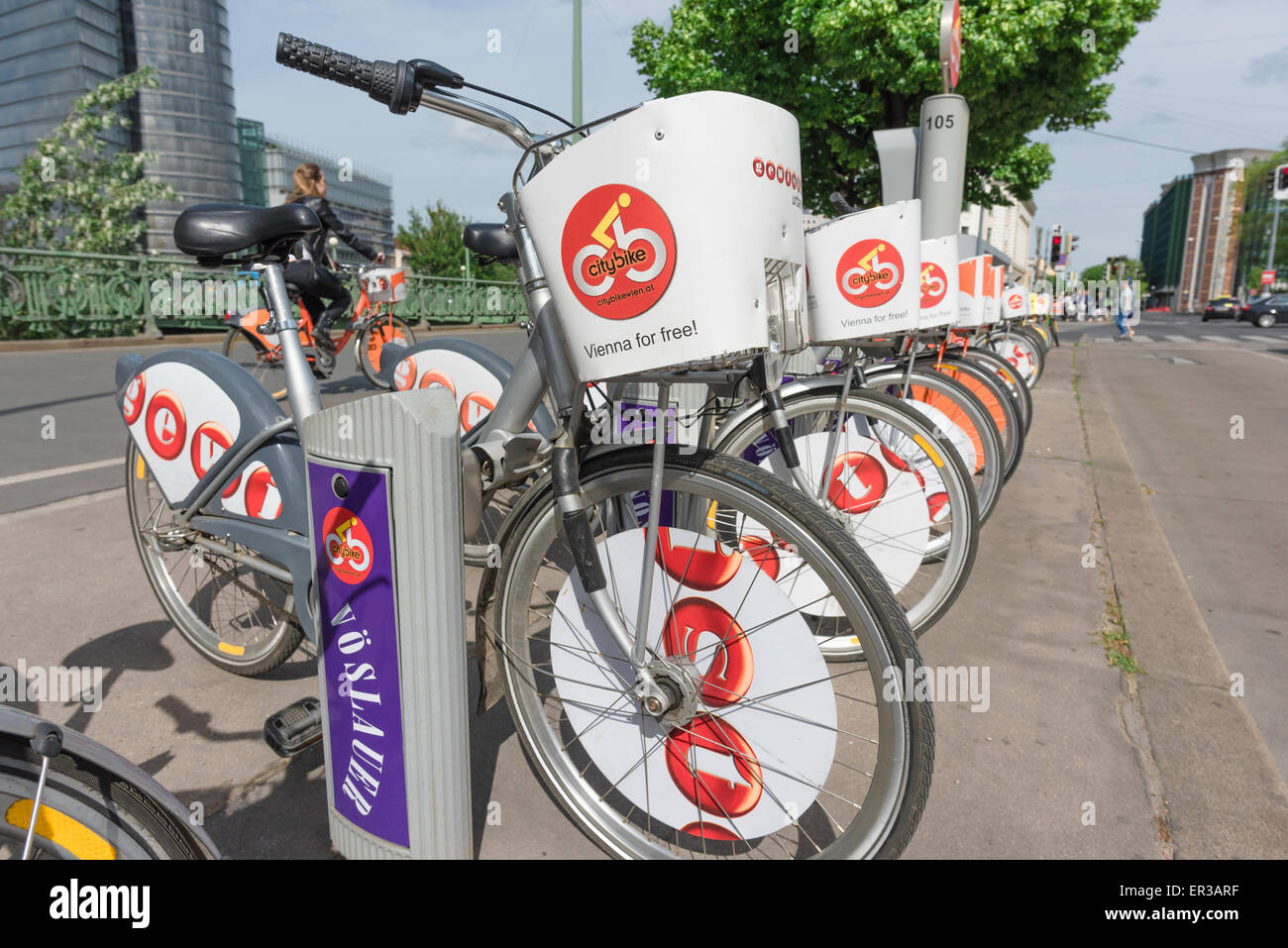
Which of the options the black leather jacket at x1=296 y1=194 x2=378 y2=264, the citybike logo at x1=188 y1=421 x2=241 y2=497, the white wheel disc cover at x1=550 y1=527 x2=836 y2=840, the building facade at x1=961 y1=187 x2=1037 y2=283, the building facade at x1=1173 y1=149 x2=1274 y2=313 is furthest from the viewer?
the building facade at x1=1173 y1=149 x2=1274 y2=313

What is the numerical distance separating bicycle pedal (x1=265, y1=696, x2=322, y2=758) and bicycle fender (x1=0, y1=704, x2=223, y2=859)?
2.35 feet

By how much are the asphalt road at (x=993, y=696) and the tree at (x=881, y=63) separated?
940 cm

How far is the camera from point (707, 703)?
1774 mm

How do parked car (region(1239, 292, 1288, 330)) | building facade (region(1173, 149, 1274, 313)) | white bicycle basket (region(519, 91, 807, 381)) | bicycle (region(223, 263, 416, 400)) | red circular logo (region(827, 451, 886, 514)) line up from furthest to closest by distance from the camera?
building facade (region(1173, 149, 1274, 313)), parked car (region(1239, 292, 1288, 330)), bicycle (region(223, 263, 416, 400)), red circular logo (region(827, 451, 886, 514)), white bicycle basket (region(519, 91, 807, 381))

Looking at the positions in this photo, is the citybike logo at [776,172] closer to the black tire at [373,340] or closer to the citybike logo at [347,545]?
the citybike logo at [347,545]

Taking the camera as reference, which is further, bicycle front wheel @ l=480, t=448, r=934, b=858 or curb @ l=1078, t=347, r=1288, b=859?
curb @ l=1078, t=347, r=1288, b=859

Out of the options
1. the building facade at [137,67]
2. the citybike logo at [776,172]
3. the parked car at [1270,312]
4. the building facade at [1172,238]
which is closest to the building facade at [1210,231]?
the building facade at [1172,238]

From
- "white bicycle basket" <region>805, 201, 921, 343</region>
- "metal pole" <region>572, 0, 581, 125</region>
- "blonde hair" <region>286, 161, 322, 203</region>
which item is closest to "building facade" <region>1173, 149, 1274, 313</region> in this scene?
"metal pole" <region>572, 0, 581, 125</region>

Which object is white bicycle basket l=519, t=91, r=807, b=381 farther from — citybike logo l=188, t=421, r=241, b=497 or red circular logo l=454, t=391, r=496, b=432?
red circular logo l=454, t=391, r=496, b=432

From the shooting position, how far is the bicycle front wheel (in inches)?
61.2

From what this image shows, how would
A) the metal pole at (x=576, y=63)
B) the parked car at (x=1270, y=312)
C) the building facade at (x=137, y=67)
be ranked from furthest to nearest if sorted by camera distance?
the building facade at (x=137, y=67) → the parked car at (x=1270, y=312) → the metal pole at (x=576, y=63)

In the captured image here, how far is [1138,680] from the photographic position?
2799 millimetres

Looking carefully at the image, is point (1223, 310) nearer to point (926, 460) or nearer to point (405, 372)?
point (926, 460)

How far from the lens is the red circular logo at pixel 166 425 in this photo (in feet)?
8.10
